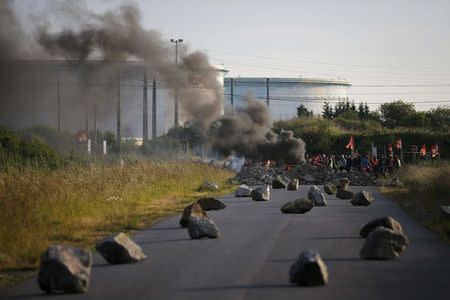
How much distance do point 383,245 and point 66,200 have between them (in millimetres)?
11780

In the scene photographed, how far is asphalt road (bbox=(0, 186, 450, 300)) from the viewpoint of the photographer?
1153 centimetres

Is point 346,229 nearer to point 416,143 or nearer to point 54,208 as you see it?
point 54,208

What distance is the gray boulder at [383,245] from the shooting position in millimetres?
15211

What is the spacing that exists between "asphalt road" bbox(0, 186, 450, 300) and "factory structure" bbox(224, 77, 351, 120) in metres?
92.4

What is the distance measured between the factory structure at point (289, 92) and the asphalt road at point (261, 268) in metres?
92.4

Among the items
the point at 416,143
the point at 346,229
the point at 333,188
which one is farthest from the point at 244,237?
the point at 416,143

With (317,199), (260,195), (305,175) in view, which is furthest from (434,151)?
(317,199)

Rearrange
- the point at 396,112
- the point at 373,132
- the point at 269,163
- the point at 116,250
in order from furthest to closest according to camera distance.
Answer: the point at 396,112 < the point at 373,132 < the point at 269,163 < the point at 116,250

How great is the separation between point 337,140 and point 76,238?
65748 millimetres

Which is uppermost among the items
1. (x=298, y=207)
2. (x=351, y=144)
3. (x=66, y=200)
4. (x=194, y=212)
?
(x=194, y=212)

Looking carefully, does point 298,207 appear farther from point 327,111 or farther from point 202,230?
point 327,111

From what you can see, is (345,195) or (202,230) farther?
(345,195)

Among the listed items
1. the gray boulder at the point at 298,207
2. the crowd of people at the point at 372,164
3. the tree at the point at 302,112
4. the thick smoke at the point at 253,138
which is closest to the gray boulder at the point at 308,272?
the gray boulder at the point at 298,207

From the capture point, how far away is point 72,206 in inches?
952
